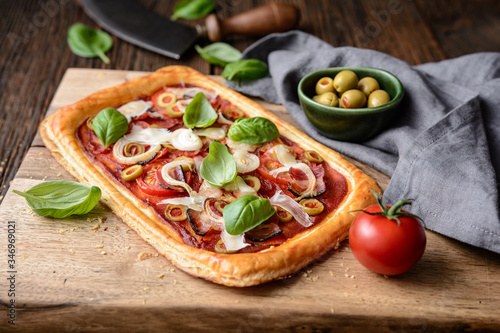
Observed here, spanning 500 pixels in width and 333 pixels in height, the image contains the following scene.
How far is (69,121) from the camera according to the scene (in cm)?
369

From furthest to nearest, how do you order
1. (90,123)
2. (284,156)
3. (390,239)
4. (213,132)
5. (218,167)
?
(90,123), (213,132), (284,156), (218,167), (390,239)

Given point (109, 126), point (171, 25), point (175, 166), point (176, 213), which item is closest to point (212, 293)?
point (176, 213)

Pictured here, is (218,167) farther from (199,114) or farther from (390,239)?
(390,239)

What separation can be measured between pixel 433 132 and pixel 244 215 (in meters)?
1.49

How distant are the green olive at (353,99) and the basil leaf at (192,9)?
9.18 ft

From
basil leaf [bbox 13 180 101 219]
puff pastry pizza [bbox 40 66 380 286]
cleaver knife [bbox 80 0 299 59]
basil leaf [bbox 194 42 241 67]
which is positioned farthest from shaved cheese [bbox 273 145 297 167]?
cleaver knife [bbox 80 0 299 59]

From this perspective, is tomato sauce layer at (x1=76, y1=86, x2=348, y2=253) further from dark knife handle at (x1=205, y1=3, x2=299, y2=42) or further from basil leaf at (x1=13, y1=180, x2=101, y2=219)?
dark knife handle at (x1=205, y1=3, x2=299, y2=42)

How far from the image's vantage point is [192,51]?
524 centimetres

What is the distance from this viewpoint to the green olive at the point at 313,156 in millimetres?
3467

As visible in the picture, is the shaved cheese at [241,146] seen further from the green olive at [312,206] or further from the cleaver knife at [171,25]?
the cleaver knife at [171,25]

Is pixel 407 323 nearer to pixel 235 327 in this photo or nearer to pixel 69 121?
pixel 235 327

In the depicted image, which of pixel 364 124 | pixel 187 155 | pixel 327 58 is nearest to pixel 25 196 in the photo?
pixel 187 155

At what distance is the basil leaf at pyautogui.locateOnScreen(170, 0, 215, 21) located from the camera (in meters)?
5.71

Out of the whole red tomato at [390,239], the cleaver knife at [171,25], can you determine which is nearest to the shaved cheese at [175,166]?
the whole red tomato at [390,239]
